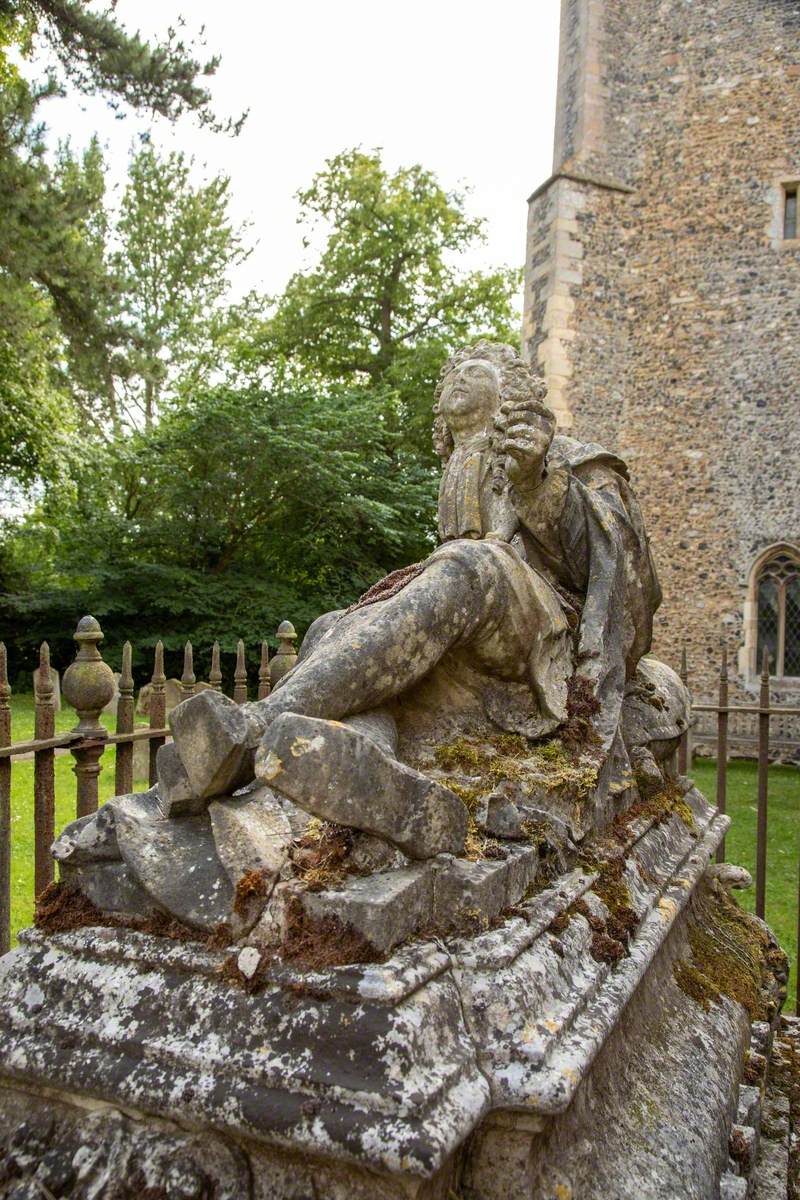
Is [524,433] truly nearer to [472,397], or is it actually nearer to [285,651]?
[472,397]

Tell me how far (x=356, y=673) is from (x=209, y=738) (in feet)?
1.48

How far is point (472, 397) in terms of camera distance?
321 centimetres

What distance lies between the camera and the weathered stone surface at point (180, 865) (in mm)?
1817

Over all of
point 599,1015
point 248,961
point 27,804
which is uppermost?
point 248,961

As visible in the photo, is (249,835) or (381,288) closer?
(249,835)

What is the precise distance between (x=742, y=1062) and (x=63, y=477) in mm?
16972

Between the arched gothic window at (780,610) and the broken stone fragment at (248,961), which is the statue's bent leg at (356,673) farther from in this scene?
the arched gothic window at (780,610)

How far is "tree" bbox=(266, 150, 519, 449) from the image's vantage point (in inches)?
843

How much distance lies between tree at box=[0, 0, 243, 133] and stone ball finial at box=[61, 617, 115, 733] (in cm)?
849

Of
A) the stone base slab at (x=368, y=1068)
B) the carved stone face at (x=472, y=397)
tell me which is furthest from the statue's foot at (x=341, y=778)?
the carved stone face at (x=472, y=397)

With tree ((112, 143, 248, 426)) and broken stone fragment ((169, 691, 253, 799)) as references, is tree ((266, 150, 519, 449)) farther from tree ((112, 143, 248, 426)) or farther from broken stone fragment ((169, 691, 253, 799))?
broken stone fragment ((169, 691, 253, 799))

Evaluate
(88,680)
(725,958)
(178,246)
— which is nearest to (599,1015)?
(725,958)

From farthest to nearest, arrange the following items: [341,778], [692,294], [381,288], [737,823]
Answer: [381,288] < [692,294] < [737,823] < [341,778]

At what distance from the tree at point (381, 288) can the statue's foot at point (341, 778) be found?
19967 mm
